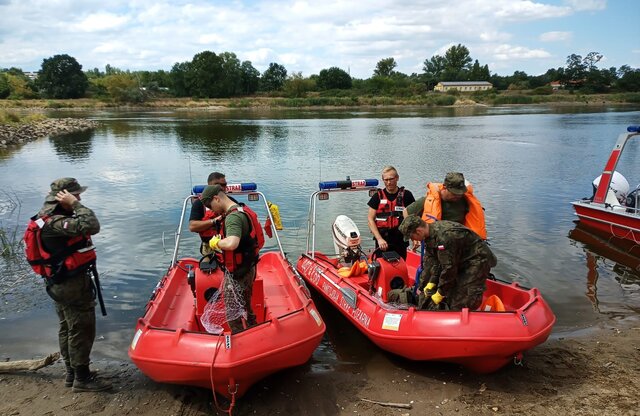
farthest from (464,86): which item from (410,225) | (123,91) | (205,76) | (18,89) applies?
(410,225)

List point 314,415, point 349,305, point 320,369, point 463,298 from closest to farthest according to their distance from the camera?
point 314,415
point 463,298
point 320,369
point 349,305

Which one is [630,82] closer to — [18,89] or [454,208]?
[454,208]

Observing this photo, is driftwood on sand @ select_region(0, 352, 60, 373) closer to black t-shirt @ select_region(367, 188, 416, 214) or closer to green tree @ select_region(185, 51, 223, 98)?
black t-shirt @ select_region(367, 188, 416, 214)

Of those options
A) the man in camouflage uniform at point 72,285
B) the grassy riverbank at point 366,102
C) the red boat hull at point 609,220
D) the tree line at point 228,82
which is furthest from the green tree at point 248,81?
the man in camouflage uniform at point 72,285

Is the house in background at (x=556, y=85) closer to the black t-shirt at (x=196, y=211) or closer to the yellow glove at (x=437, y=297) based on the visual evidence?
the yellow glove at (x=437, y=297)

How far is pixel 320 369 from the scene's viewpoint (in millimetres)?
4945

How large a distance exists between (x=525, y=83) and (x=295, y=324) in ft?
381

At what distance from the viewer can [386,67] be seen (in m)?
119

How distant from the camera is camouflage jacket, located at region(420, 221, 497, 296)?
160 inches

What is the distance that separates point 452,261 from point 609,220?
24.2 ft

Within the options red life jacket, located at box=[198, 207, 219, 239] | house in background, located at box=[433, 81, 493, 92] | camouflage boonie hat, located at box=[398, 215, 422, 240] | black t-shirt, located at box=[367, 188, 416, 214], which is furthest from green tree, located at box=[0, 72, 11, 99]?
camouflage boonie hat, located at box=[398, 215, 422, 240]

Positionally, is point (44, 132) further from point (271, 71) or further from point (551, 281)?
point (271, 71)

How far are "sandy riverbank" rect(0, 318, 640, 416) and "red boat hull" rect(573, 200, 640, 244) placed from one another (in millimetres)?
5007

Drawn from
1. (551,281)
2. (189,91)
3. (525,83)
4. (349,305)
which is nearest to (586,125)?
(551,281)
